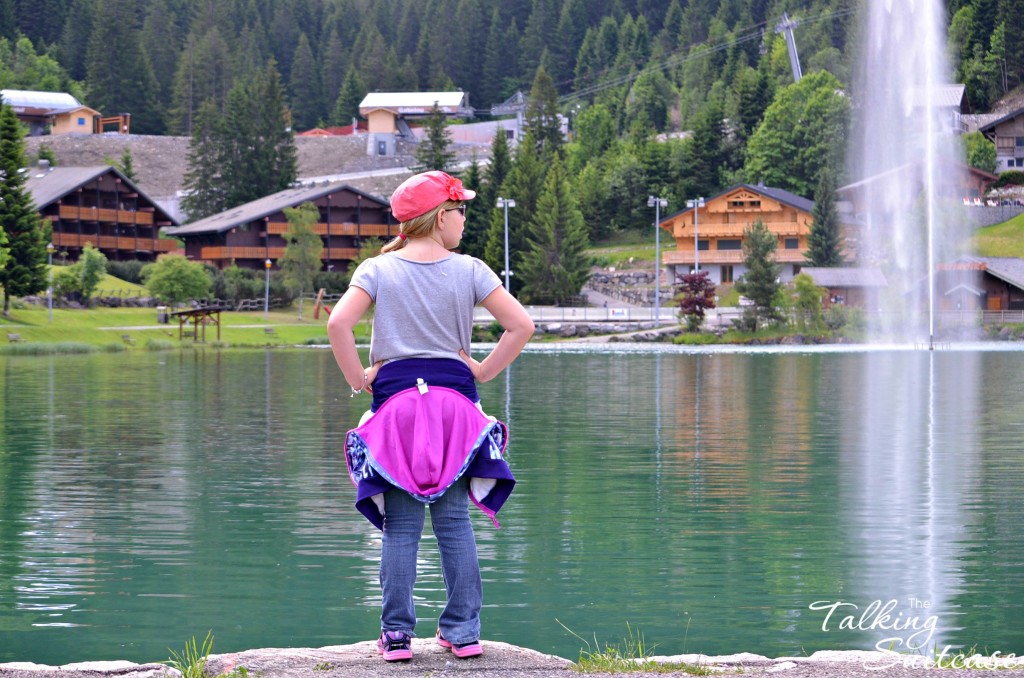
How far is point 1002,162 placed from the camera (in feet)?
375

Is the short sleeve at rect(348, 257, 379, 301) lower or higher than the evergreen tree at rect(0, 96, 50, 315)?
lower

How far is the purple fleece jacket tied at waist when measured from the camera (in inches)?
259

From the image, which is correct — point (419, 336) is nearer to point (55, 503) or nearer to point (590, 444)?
point (55, 503)

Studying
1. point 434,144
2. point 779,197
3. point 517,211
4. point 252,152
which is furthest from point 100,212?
point 779,197

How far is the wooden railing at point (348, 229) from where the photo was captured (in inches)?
4208

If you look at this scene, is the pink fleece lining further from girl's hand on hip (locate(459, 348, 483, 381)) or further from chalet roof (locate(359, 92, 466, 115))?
chalet roof (locate(359, 92, 466, 115))

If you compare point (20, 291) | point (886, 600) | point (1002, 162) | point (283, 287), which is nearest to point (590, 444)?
point (886, 600)

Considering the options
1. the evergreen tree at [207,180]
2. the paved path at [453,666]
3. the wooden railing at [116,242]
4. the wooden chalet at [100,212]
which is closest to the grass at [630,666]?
the paved path at [453,666]

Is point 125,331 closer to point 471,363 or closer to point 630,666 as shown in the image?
point 471,363

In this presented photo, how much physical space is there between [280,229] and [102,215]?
44.7 ft

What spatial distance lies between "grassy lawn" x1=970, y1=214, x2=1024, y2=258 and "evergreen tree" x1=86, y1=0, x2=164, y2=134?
122651 mm

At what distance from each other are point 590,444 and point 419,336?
13.2m

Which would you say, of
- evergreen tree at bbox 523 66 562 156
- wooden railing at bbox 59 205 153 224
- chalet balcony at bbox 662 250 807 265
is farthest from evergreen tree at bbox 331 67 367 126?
chalet balcony at bbox 662 250 807 265

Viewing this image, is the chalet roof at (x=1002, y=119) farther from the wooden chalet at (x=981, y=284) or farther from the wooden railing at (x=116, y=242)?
the wooden railing at (x=116, y=242)
